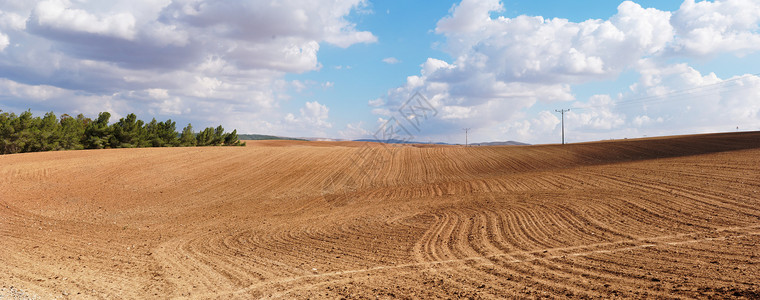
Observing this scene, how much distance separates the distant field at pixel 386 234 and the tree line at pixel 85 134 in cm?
2856

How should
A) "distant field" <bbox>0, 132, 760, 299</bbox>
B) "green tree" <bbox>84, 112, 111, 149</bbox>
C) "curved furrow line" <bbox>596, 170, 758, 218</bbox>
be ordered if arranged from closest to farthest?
"distant field" <bbox>0, 132, 760, 299</bbox>, "curved furrow line" <bbox>596, 170, 758, 218</bbox>, "green tree" <bbox>84, 112, 111, 149</bbox>

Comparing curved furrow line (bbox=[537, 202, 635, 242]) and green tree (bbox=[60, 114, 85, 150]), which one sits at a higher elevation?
green tree (bbox=[60, 114, 85, 150])

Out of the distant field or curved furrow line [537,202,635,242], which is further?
curved furrow line [537,202,635,242]

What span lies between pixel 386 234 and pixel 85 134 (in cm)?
6258

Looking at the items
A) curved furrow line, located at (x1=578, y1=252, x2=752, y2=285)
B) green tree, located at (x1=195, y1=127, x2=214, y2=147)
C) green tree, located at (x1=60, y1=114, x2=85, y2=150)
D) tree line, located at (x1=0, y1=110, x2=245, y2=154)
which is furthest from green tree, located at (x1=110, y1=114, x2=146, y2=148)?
curved furrow line, located at (x1=578, y1=252, x2=752, y2=285)

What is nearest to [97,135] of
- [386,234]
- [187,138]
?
[187,138]

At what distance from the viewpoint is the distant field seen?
7738 mm

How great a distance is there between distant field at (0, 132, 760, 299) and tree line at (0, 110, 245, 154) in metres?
28.6

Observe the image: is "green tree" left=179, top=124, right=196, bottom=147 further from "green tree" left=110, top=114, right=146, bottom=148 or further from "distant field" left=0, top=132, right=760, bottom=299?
"distant field" left=0, top=132, right=760, bottom=299

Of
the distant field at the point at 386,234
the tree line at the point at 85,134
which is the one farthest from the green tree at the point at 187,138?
the distant field at the point at 386,234

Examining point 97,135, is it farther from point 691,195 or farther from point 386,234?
point 691,195

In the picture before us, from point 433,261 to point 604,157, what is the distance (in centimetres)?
2980

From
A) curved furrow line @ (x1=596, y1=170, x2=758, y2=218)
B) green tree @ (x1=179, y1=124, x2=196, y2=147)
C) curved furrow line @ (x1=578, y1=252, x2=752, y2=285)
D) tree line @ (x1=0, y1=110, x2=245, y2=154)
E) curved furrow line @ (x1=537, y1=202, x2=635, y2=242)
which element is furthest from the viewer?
green tree @ (x1=179, y1=124, x2=196, y2=147)

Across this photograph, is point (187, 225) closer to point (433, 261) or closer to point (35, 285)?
point (35, 285)
